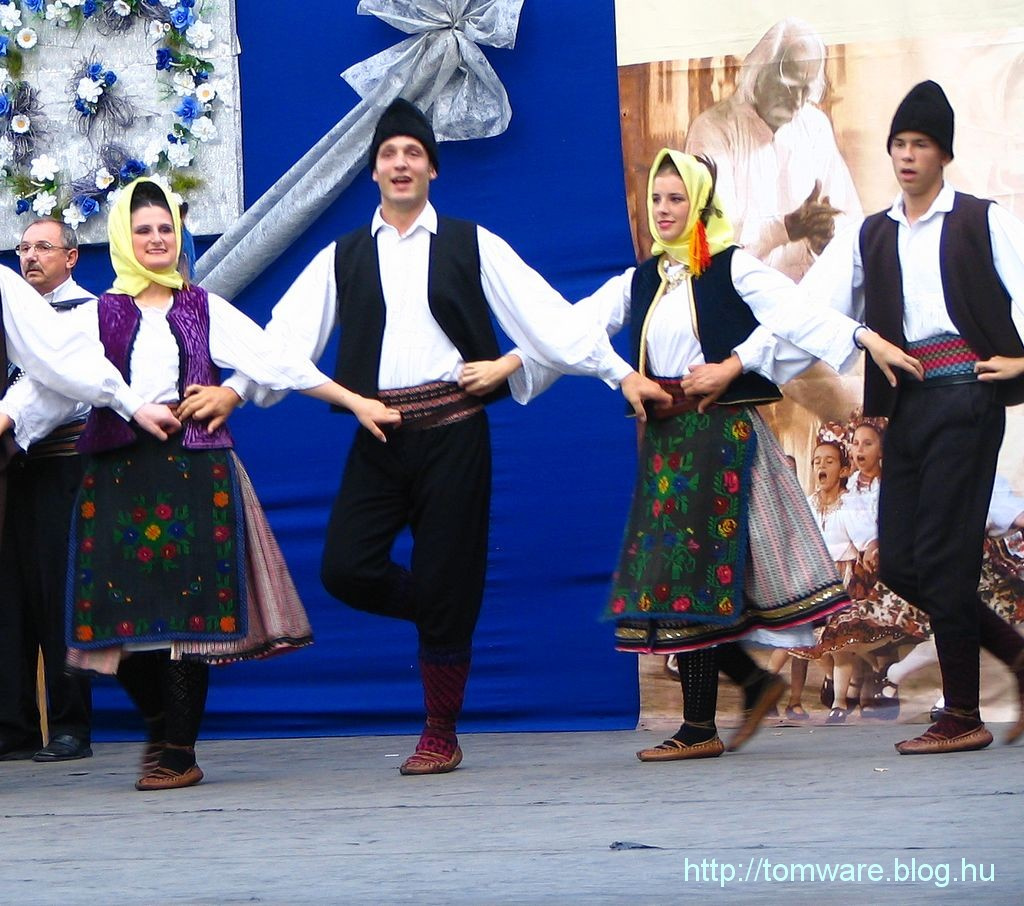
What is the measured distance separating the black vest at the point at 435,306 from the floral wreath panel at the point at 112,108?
1.20m

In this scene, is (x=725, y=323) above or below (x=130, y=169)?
below

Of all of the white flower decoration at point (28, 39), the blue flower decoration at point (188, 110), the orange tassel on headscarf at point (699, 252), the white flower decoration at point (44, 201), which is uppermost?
the white flower decoration at point (28, 39)

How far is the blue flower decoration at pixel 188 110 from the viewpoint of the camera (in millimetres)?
5652

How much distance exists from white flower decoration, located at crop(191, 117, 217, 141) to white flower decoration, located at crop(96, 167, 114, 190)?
0.32 meters

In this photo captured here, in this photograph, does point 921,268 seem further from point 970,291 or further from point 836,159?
point 836,159

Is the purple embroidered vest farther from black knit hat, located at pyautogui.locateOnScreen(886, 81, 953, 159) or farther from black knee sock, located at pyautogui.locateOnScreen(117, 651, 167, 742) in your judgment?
black knit hat, located at pyautogui.locateOnScreen(886, 81, 953, 159)

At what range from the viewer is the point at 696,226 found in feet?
15.1

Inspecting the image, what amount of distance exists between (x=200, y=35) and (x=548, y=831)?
Result: 10.3 feet

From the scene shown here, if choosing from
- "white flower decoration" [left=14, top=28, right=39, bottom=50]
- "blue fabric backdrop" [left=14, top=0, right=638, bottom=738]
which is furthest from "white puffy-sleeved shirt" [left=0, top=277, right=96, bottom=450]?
"white flower decoration" [left=14, top=28, right=39, bottom=50]

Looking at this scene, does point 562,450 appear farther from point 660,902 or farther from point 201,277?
point 660,902

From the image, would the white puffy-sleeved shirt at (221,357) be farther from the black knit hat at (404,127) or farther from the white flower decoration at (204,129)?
the white flower decoration at (204,129)

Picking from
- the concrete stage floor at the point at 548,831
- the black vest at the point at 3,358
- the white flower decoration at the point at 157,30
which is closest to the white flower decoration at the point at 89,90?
the white flower decoration at the point at 157,30

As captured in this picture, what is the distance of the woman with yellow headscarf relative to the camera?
14.8 ft

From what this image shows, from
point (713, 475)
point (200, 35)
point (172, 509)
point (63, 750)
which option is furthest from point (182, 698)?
point (200, 35)
